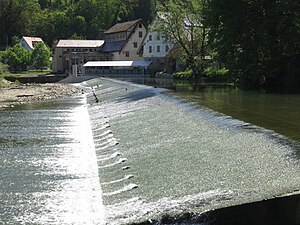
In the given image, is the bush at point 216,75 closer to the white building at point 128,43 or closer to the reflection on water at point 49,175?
the reflection on water at point 49,175

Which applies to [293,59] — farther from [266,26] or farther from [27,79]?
[27,79]

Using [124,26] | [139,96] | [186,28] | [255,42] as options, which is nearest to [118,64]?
[124,26]

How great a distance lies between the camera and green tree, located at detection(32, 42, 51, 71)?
258ft

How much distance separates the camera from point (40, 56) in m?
80.3

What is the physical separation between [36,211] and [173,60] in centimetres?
5828

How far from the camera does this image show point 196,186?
8984 mm

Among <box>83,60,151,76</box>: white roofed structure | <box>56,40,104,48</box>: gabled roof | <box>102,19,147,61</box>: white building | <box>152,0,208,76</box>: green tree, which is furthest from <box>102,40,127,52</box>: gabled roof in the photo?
<box>152,0,208,76</box>: green tree

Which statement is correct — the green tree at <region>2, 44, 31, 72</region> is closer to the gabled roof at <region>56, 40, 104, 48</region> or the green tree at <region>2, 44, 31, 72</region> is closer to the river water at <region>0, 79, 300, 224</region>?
the gabled roof at <region>56, 40, 104, 48</region>

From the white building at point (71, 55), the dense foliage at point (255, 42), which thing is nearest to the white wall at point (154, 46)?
the white building at point (71, 55)

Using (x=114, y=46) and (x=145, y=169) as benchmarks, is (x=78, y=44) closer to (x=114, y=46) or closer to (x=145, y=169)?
(x=114, y=46)

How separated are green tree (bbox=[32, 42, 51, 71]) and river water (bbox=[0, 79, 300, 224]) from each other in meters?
63.4

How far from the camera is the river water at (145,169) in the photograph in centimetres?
834

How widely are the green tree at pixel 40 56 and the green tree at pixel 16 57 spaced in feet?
3.91

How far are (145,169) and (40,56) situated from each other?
239ft
